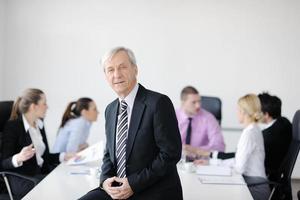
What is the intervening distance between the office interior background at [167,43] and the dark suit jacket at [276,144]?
63.9 inches

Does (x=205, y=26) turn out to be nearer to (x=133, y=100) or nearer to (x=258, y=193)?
(x=258, y=193)

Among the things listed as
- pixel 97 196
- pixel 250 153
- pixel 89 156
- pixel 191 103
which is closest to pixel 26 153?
pixel 89 156

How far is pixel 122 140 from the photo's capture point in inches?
88.7

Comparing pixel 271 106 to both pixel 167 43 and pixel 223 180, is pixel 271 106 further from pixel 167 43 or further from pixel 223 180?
pixel 167 43

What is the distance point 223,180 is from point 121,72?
3.87 feet

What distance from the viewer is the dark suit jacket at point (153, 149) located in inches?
84.7

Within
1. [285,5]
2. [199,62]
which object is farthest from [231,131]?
[285,5]

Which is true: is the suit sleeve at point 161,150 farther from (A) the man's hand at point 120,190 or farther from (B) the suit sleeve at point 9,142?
(B) the suit sleeve at point 9,142

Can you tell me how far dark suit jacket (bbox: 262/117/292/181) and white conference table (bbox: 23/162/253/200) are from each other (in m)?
0.97

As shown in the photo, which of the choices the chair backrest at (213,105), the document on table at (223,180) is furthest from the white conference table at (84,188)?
the chair backrest at (213,105)

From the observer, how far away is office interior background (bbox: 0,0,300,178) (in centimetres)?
534

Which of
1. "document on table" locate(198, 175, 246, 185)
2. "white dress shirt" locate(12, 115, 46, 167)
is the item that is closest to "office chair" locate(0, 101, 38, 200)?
"white dress shirt" locate(12, 115, 46, 167)

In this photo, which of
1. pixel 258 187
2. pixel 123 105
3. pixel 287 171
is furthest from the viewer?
pixel 287 171

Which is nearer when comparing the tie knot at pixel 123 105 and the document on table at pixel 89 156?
the tie knot at pixel 123 105
